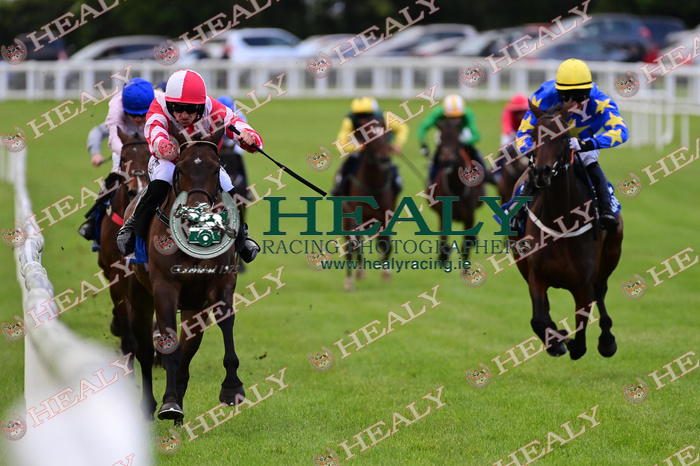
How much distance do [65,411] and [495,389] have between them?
13.5 feet

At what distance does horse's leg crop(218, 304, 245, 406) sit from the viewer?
21.2 ft

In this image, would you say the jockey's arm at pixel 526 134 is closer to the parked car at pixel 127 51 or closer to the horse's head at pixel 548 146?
the horse's head at pixel 548 146

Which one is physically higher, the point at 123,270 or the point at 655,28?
the point at 123,270

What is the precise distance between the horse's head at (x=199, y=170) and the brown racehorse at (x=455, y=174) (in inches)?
306

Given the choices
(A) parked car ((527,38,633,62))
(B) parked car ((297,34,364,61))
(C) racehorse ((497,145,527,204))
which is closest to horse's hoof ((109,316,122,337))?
(C) racehorse ((497,145,527,204))

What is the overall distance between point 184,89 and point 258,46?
102 feet

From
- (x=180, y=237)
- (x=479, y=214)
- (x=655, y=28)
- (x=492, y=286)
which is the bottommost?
(x=655, y=28)

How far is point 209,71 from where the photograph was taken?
32375mm

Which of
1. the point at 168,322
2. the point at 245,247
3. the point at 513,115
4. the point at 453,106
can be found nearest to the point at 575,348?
the point at 245,247

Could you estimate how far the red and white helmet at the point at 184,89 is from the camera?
262 inches

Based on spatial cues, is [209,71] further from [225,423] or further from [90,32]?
[225,423]

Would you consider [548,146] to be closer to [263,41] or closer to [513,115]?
[513,115]

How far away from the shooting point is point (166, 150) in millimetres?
6461

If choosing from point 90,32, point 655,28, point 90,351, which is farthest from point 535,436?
point 90,32
